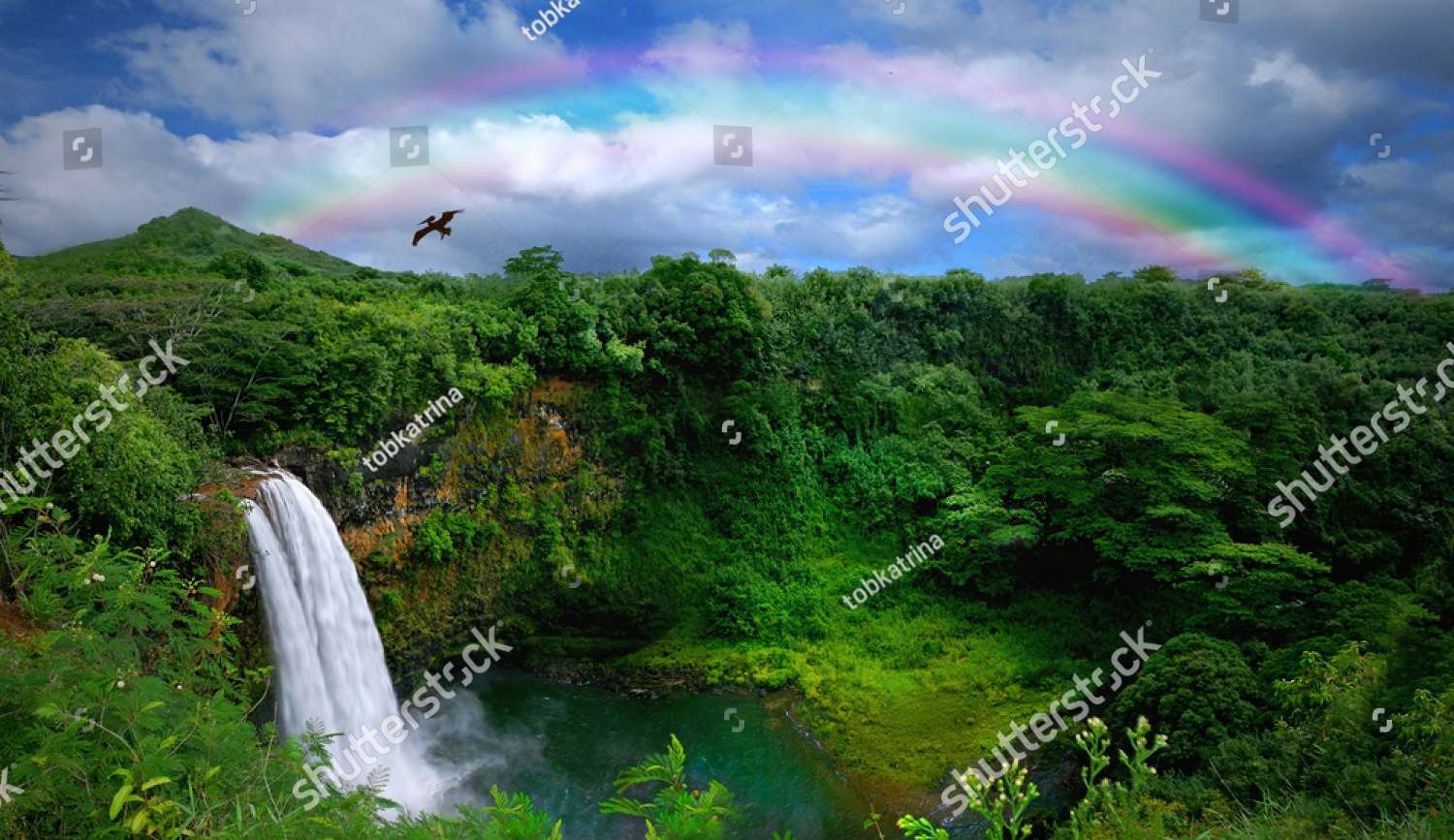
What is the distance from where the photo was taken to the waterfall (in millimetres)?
10398

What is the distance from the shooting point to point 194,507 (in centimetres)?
923

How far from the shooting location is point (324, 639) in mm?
11195

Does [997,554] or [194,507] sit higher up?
[194,507]

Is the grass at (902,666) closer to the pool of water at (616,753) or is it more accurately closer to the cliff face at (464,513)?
the pool of water at (616,753)

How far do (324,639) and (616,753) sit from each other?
4700mm

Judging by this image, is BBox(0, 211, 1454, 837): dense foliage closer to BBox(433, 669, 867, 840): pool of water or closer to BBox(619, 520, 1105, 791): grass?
BBox(619, 520, 1105, 791): grass

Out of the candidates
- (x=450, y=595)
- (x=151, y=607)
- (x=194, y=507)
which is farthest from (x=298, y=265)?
(x=151, y=607)

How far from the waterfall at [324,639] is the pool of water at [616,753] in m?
0.90

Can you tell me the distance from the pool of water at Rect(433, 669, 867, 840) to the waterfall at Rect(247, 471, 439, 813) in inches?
35.3

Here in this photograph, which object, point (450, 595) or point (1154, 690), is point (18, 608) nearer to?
point (450, 595)

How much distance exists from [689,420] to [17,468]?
39.2 ft

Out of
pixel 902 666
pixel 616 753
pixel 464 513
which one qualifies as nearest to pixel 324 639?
pixel 464 513

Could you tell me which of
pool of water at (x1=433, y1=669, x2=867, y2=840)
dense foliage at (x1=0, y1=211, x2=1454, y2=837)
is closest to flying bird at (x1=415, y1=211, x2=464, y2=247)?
dense foliage at (x1=0, y1=211, x2=1454, y2=837)

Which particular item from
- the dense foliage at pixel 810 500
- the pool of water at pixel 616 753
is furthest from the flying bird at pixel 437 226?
the pool of water at pixel 616 753
